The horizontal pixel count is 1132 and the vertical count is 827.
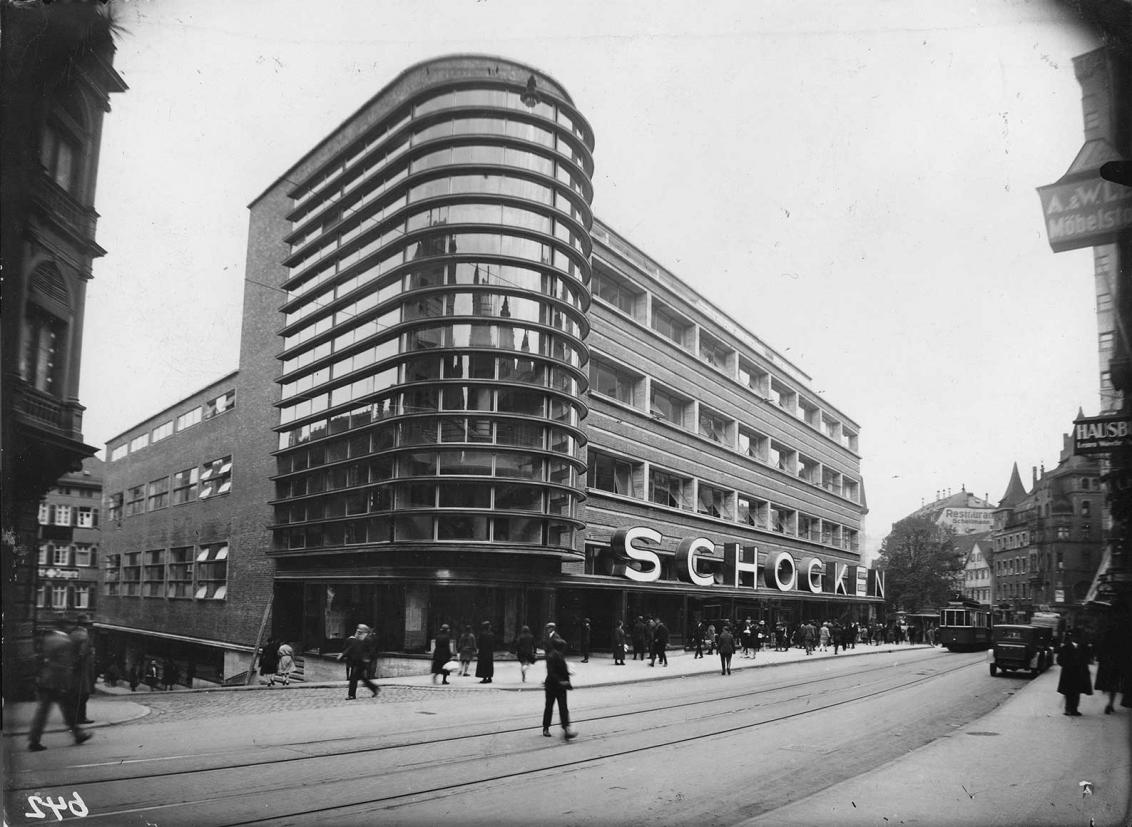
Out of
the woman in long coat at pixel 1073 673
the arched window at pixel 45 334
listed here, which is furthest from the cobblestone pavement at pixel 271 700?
the woman in long coat at pixel 1073 673

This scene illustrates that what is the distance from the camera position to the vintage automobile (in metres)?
24.0

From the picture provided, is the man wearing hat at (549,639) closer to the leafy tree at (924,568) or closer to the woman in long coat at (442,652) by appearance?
the woman in long coat at (442,652)

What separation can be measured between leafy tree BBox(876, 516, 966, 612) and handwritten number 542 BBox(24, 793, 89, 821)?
59265 mm

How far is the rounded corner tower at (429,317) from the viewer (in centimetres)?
841

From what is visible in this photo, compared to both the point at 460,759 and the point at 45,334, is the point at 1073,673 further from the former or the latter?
the point at 45,334

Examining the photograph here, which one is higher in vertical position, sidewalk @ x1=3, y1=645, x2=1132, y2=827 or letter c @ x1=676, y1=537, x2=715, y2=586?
letter c @ x1=676, y1=537, x2=715, y2=586

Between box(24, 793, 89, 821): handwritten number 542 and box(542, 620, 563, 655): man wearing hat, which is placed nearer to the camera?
box(24, 793, 89, 821): handwritten number 542

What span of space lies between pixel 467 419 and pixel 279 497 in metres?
3.33

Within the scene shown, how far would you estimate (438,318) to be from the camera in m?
8.53

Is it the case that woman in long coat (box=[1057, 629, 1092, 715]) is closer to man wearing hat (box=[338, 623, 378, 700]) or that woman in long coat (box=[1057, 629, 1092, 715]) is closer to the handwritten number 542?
man wearing hat (box=[338, 623, 378, 700])

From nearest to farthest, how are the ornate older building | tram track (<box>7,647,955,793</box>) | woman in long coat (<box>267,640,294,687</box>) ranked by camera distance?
the ornate older building → tram track (<box>7,647,955,793</box>) → woman in long coat (<box>267,640,294,687</box>)

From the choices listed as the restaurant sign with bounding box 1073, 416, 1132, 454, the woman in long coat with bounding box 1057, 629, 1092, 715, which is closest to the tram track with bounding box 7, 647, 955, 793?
the woman in long coat with bounding box 1057, 629, 1092, 715

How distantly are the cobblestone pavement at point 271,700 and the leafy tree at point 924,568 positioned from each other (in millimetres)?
54132

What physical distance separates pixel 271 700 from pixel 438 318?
7822 millimetres
